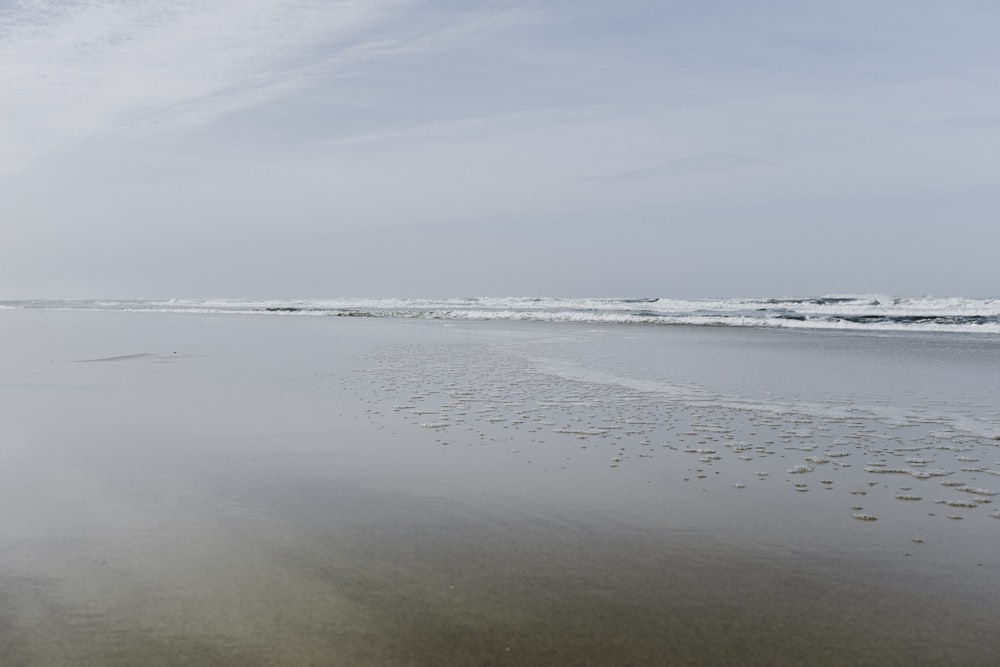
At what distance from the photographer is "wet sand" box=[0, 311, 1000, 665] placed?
320 cm

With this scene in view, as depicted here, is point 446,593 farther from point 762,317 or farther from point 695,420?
point 762,317

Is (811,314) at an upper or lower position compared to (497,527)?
upper

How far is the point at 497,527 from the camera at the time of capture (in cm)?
476

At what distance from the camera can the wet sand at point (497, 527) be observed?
3.20m

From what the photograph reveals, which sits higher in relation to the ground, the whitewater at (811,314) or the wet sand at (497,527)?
the whitewater at (811,314)

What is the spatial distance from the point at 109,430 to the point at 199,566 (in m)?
4.71

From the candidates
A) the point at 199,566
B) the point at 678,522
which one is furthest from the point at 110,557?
the point at 678,522

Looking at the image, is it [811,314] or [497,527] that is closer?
[497,527]

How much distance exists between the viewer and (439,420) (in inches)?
343

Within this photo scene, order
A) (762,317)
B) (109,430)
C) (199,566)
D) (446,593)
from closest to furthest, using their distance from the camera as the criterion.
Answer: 1. (446,593)
2. (199,566)
3. (109,430)
4. (762,317)

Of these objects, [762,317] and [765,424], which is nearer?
[765,424]

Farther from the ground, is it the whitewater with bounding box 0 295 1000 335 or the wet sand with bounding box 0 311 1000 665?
the whitewater with bounding box 0 295 1000 335

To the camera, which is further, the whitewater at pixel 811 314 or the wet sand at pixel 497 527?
the whitewater at pixel 811 314

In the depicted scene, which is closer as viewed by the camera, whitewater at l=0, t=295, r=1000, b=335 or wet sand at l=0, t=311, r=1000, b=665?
wet sand at l=0, t=311, r=1000, b=665
